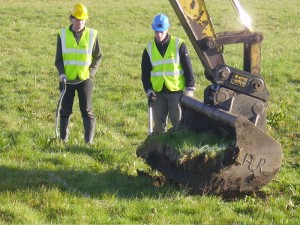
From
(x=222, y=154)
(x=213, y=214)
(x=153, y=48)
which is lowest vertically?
(x=213, y=214)

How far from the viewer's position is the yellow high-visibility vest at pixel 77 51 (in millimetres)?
10586

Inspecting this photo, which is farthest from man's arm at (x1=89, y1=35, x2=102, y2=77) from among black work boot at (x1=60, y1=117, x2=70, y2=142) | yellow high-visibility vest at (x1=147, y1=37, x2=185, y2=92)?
yellow high-visibility vest at (x1=147, y1=37, x2=185, y2=92)

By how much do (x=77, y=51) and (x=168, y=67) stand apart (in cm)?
154

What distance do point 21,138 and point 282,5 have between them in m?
21.3

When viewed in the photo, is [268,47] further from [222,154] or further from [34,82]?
[222,154]

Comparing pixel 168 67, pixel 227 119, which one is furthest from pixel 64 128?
pixel 227 119

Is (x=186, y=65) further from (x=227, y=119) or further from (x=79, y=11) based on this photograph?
(x=227, y=119)

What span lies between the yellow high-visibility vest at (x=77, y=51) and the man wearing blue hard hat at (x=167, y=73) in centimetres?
95

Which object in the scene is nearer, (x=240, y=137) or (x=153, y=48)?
(x=240, y=137)

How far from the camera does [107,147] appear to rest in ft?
34.1

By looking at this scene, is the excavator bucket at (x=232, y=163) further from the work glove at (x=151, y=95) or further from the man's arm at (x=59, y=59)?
the man's arm at (x=59, y=59)

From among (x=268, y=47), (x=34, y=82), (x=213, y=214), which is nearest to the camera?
(x=213, y=214)

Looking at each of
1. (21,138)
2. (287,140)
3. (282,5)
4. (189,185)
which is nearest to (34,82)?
(21,138)

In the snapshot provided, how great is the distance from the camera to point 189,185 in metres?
8.41
